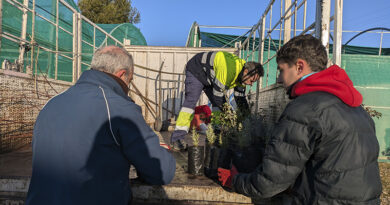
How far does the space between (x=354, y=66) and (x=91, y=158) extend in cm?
665

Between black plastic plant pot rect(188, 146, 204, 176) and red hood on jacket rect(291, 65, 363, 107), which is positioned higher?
red hood on jacket rect(291, 65, 363, 107)

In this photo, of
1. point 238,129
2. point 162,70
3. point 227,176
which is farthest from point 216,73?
point 162,70

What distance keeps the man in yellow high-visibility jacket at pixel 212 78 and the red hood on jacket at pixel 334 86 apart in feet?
6.17

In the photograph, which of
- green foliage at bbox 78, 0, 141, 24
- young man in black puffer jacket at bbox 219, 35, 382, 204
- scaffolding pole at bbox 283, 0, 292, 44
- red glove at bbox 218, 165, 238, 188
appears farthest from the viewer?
green foliage at bbox 78, 0, 141, 24

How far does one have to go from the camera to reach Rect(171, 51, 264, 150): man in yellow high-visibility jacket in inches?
124

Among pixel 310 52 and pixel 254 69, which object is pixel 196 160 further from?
pixel 254 69

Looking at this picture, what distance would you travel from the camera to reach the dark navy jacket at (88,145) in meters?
1.13

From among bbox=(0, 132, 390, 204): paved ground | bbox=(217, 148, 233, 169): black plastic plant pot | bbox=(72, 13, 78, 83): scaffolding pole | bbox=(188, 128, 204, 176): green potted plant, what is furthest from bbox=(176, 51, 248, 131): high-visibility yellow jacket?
bbox=(72, 13, 78, 83): scaffolding pole

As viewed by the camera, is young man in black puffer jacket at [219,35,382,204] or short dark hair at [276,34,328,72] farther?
short dark hair at [276,34,328,72]

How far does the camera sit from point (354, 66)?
5.86 metres

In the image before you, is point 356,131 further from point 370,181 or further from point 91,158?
point 91,158

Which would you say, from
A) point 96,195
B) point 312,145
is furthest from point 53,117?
point 312,145

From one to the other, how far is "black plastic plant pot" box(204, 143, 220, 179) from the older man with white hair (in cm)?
88

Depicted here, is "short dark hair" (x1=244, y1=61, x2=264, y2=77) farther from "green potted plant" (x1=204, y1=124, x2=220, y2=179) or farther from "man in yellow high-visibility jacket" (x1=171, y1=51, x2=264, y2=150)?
"green potted plant" (x1=204, y1=124, x2=220, y2=179)
